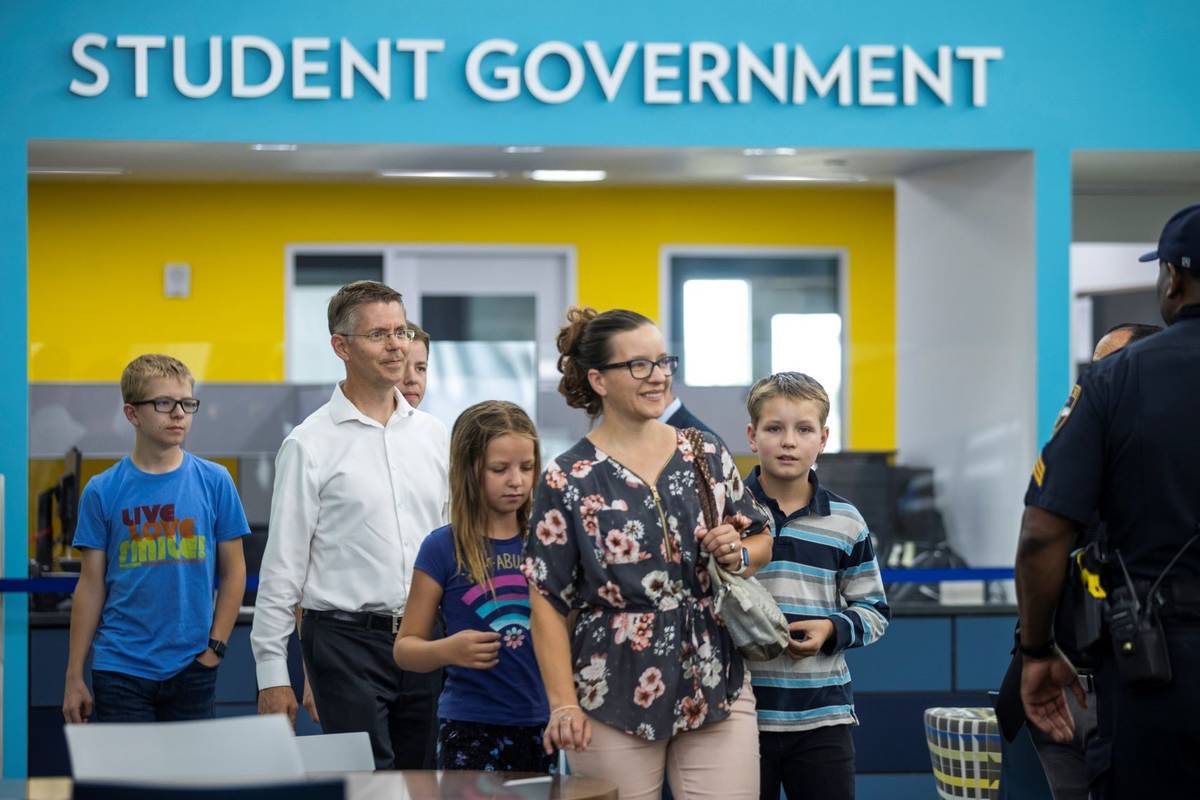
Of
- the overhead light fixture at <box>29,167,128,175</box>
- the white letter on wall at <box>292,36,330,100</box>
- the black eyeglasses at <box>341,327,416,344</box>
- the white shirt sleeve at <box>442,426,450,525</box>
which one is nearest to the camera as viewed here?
the black eyeglasses at <box>341,327,416,344</box>

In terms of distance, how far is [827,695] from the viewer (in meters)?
3.27

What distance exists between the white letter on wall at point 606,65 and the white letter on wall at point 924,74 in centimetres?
101

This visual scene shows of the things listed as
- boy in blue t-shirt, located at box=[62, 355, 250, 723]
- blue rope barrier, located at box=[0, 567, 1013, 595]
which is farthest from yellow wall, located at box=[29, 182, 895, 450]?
boy in blue t-shirt, located at box=[62, 355, 250, 723]

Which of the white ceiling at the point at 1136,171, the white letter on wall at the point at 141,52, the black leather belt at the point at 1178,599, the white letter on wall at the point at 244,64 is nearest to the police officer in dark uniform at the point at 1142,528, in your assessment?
the black leather belt at the point at 1178,599

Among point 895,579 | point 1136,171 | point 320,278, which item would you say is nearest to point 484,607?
point 895,579

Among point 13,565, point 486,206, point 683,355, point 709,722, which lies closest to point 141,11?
point 13,565

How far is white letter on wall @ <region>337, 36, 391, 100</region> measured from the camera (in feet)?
17.9

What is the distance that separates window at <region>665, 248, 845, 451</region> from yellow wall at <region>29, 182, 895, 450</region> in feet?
0.48

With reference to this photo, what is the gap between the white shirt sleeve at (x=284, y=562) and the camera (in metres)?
3.52

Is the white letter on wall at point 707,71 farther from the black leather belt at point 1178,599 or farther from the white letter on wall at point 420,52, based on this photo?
the black leather belt at point 1178,599

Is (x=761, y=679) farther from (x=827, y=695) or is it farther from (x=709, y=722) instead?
(x=709, y=722)

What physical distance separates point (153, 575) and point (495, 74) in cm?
230

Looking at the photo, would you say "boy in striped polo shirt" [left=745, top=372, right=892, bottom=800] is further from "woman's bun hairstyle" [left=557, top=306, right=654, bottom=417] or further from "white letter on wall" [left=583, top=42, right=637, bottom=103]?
"white letter on wall" [left=583, top=42, right=637, bottom=103]

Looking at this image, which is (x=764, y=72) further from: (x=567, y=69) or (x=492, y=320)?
(x=492, y=320)
